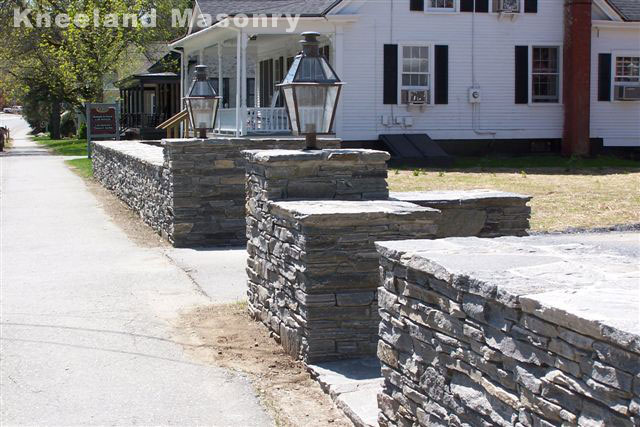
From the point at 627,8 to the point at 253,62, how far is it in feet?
38.4

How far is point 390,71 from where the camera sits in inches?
953

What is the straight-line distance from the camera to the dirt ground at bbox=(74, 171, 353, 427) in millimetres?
5559

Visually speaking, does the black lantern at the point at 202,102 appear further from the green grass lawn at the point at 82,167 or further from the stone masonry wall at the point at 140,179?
the green grass lawn at the point at 82,167

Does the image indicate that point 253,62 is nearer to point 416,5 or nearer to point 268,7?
point 268,7

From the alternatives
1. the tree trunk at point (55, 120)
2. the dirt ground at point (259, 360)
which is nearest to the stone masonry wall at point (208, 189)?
the dirt ground at point (259, 360)

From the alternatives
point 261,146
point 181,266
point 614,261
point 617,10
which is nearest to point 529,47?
point 617,10

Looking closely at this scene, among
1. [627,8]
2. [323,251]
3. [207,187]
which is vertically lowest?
[323,251]

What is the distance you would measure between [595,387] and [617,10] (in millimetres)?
24107

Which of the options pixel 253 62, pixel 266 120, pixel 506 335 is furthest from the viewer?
pixel 253 62

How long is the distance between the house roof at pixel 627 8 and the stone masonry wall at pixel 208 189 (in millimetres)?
16347

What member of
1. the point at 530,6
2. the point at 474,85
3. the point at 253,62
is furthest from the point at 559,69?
the point at 253,62

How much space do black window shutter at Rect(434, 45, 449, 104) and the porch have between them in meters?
2.69

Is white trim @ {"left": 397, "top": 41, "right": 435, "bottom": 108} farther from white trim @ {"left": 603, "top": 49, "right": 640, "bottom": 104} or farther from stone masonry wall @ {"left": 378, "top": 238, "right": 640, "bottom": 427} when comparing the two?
stone masonry wall @ {"left": 378, "top": 238, "right": 640, "bottom": 427}

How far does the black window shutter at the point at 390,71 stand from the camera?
24.2 m
